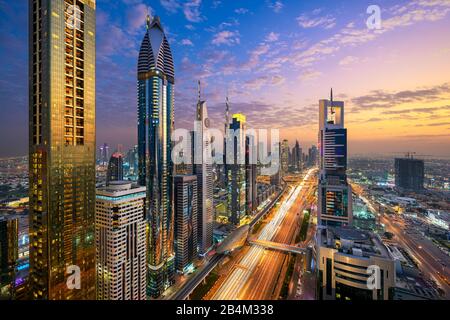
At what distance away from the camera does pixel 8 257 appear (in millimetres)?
15156

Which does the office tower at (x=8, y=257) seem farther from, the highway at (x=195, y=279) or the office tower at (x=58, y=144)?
the highway at (x=195, y=279)

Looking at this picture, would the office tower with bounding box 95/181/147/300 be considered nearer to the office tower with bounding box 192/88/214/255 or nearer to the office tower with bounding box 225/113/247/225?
the office tower with bounding box 192/88/214/255

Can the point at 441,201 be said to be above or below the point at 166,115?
below

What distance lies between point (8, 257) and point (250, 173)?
3374cm

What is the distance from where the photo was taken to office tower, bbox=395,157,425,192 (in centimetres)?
4141

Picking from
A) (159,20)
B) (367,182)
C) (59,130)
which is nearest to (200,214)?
(59,130)

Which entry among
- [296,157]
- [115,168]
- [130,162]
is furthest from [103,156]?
[296,157]

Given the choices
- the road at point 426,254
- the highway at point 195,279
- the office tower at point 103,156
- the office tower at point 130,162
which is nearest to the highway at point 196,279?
the highway at point 195,279

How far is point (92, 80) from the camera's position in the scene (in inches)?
492

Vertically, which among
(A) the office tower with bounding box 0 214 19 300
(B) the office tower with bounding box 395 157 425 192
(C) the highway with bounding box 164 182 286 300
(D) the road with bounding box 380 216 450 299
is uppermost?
(B) the office tower with bounding box 395 157 425 192

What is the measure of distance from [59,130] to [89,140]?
1.63 metres

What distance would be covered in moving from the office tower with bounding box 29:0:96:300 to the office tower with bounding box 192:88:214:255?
15.0 meters

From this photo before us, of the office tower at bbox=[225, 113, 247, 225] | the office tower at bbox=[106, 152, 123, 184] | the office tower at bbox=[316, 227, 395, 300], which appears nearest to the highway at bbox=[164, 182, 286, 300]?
the office tower at bbox=[316, 227, 395, 300]
